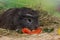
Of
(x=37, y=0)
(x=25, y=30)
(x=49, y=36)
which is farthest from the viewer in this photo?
(x=37, y=0)

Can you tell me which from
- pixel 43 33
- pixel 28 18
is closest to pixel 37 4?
pixel 28 18

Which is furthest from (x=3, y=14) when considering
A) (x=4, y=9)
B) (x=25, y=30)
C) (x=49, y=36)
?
(x=49, y=36)

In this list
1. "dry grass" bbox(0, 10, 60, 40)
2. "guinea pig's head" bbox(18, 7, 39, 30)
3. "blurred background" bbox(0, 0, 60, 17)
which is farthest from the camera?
"guinea pig's head" bbox(18, 7, 39, 30)

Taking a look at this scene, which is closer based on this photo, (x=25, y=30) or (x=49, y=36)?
(x=49, y=36)

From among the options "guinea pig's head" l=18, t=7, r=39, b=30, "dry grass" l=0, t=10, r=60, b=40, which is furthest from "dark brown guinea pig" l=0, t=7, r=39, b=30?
"dry grass" l=0, t=10, r=60, b=40

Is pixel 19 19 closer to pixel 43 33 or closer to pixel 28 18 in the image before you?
pixel 28 18

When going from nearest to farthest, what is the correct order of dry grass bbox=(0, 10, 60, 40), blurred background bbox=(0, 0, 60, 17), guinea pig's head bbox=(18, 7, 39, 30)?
dry grass bbox=(0, 10, 60, 40) < blurred background bbox=(0, 0, 60, 17) < guinea pig's head bbox=(18, 7, 39, 30)

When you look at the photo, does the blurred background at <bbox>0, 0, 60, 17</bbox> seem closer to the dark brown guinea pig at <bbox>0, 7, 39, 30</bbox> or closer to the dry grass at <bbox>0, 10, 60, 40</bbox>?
the dark brown guinea pig at <bbox>0, 7, 39, 30</bbox>

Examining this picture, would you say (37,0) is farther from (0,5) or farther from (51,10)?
(0,5)
